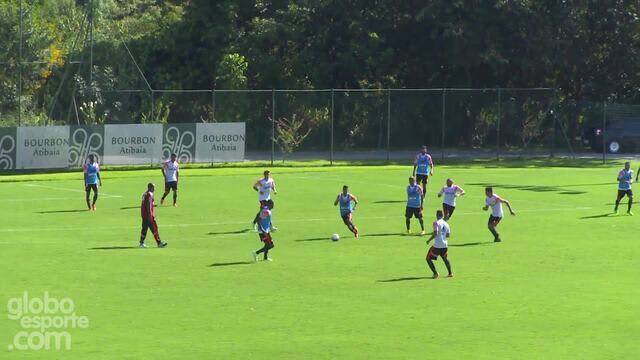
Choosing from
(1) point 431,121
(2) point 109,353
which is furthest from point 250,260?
(1) point 431,121

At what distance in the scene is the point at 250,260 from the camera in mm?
32906

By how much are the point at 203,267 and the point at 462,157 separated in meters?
41.0

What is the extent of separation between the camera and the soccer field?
2309 cm

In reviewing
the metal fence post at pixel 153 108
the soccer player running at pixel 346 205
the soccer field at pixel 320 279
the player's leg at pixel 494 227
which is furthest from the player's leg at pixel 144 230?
the metal fence post at pixel 153 108

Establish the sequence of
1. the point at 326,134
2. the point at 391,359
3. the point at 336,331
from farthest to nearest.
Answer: the point at 326,134
the point at 336,331
the point at 391,359

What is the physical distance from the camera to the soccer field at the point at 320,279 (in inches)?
909

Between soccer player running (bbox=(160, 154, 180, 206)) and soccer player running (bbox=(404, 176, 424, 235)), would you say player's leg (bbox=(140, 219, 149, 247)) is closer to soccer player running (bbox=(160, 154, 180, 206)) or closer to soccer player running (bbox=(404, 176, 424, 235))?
soccer player running (bbox=(404, 176, 424, 235))

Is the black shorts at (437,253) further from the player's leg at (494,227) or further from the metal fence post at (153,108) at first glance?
the metal fence post at (153,108)

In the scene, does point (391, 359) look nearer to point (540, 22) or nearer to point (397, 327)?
point (397, 327)

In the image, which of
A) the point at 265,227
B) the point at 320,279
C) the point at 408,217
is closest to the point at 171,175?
the point at 408,217

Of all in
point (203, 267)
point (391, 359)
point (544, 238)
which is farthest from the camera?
point (544, 238)

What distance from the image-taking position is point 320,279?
29922 mm

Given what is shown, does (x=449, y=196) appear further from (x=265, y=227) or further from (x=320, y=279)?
(x=320, y=279)

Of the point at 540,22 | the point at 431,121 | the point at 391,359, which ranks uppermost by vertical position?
the point at 540,22
